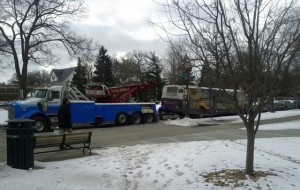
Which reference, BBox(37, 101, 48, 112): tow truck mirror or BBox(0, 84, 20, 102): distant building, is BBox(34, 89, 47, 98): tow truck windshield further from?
BBox(0, 84, 20, 102): distant building

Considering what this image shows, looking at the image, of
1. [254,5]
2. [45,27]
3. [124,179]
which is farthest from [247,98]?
[45,27]

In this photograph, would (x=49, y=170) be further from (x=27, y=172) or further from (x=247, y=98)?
(x=247, y=98)

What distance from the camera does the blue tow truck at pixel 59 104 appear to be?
922 inches

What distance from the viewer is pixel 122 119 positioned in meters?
27.3

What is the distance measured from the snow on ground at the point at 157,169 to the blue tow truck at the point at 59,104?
10747 millimetres

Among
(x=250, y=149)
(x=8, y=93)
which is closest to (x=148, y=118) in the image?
(x=250, y=149)

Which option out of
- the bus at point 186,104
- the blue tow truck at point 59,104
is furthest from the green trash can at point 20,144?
the bus at point 186,104

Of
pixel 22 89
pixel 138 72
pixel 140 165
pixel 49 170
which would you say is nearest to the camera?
pixel 49 170

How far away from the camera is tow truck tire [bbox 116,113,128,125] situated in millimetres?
27047

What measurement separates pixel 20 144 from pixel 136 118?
18.4 meters

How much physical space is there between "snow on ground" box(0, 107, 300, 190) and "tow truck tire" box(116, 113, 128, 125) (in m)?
13.1

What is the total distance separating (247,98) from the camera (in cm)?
880

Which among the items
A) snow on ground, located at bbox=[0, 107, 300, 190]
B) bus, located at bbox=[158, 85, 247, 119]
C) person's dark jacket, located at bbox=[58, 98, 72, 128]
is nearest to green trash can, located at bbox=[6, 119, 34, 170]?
snow on ground, located at bbox=[0, 107, 300, 190]

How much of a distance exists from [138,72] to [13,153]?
76.7 m
